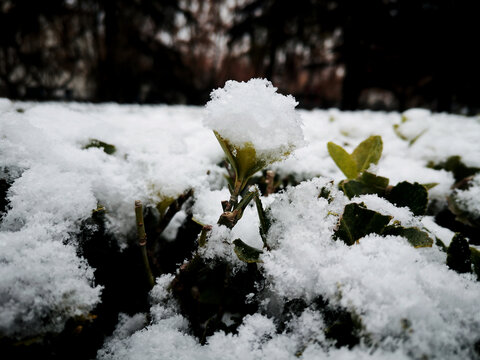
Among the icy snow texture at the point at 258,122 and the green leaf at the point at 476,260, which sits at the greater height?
the icy snow texture at the point at 258,122

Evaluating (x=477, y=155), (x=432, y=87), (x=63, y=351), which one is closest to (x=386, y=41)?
(x=432, y=87)

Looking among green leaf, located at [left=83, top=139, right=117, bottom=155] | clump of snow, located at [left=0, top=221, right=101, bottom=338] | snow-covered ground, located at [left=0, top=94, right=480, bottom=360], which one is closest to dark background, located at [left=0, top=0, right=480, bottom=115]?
green leaf, located at [left=83, top=139, right=117, bottom=155]

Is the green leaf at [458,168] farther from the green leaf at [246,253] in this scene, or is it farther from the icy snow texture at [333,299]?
the green leaf at [246,253]

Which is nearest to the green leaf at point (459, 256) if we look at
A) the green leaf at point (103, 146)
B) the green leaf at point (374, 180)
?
the green leaf at point (374, 180)

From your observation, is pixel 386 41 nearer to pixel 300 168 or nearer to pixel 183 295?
pixel 300 168

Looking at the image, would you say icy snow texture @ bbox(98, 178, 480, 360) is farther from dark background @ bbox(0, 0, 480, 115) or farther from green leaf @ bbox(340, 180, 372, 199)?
dark background @ bbox(0, 0, 480, 115)

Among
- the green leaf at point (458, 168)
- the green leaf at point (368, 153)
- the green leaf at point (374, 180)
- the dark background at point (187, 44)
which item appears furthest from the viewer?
the dark background at point (187, 44)

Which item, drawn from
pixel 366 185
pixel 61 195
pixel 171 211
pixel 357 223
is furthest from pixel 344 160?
pixel 61 195
